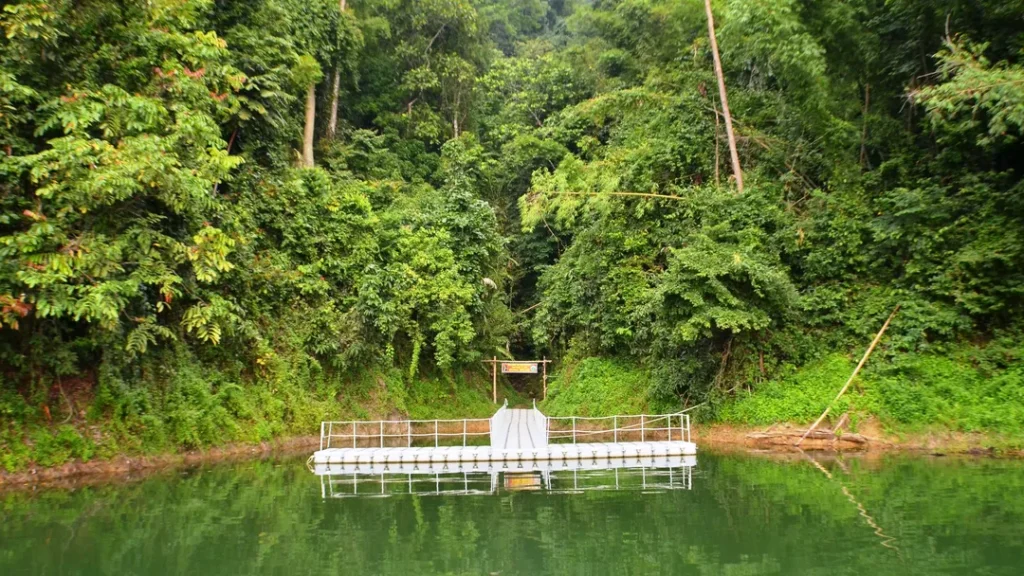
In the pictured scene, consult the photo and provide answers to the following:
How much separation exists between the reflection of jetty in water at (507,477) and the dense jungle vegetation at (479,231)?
3.87 metres

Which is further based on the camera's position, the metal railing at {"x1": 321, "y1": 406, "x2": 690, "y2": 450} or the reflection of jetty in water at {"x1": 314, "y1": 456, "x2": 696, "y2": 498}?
the metal railing at {"x1": 321, "y1": 406, "x2": 690, "y2": 450}

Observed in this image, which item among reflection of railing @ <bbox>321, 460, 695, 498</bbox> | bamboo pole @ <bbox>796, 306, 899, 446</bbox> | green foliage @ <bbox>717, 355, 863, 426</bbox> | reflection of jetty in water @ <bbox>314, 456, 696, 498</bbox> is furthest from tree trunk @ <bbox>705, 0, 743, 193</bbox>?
reflection of railing @ <bbox>321, 460, 695, 498</bbox>

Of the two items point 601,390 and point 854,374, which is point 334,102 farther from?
point 854,374

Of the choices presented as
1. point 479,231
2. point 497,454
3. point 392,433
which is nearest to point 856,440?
point 497,454

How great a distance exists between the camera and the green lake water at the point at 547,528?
311 inches

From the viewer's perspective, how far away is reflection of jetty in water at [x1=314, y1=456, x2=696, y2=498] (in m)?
12.9

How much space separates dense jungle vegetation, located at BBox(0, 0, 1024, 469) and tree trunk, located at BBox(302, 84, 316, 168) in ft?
0.30

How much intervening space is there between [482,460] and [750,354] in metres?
8.29

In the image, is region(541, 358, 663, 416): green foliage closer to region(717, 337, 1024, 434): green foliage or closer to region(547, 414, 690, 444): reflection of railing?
region(547, 414, 690, 444): reflection of railing

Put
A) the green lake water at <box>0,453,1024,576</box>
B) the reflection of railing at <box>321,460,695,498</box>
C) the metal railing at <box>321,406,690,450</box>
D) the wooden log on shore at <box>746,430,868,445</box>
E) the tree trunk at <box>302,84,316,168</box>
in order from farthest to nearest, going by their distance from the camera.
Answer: the tree trunk at <box>302,84,316,168</box> < the metal railing at <box>321,406,690,450</box> < the wooden log on shore at <box>746,430,868,445</box> < the reflection of railing at <box>321,460,695,498</box> < the green lake water at <box>0,453,1024,576</box>

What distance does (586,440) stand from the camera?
71.3 feet

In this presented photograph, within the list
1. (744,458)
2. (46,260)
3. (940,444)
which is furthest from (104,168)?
(940,444)

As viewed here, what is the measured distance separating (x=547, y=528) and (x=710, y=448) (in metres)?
9.68

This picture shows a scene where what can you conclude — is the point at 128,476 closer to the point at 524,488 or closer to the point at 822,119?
the point at 524,488
